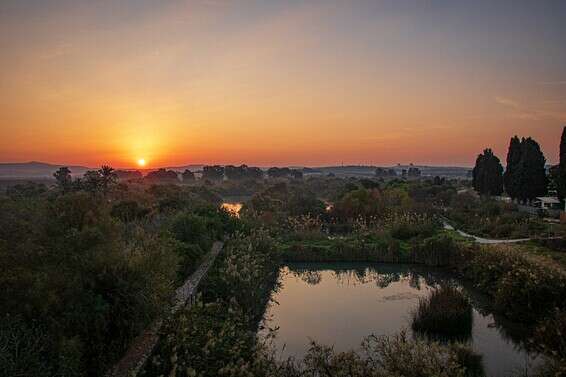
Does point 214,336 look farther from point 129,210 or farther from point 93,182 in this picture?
point 93,182

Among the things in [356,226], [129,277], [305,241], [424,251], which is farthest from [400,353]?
[356,226]

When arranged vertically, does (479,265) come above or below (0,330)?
below

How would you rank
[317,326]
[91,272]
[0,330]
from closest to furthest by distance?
[0,330] → [91,272] → [317,326]

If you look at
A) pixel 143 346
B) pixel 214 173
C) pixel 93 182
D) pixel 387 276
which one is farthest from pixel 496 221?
pixel 214 173

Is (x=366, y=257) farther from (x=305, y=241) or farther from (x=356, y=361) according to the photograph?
(x=356, y=361)

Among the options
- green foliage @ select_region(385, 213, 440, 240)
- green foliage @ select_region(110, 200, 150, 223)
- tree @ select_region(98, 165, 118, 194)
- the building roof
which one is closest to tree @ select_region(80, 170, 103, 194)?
tree @ select_region(98, 165, 118, 194)

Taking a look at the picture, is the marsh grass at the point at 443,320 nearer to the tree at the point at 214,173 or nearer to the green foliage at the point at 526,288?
the green foliage at the point at 526,288

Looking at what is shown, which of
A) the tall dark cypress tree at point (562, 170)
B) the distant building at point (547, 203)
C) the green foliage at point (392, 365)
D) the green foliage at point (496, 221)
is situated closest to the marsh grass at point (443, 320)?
the green foliage at point (392, 365)
